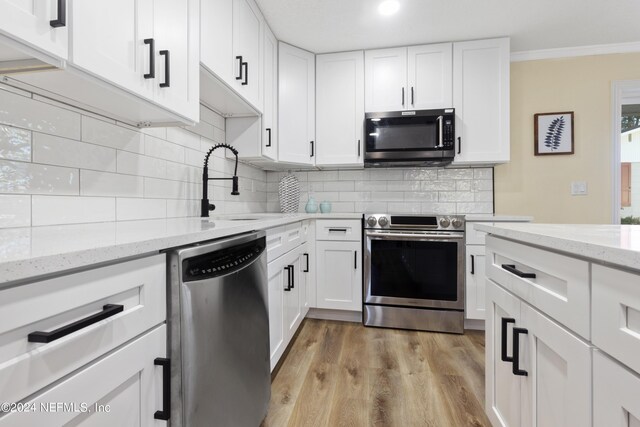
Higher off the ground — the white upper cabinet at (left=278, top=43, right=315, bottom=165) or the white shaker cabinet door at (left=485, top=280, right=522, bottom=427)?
the white upper cabinet at (left=278, top=43, right=315, bottom=165)

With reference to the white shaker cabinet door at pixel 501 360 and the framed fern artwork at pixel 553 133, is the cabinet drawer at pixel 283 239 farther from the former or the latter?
the framed fern artwork at pixel 553 133

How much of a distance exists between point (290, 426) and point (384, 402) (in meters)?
0.49

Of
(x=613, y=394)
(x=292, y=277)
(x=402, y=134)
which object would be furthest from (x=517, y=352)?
(x=402, y=134)

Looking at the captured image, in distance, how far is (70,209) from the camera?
1.09 metres

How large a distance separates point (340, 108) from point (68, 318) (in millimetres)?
2621

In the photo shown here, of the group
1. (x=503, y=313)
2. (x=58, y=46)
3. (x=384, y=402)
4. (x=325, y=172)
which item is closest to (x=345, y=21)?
(x=325, y=172)

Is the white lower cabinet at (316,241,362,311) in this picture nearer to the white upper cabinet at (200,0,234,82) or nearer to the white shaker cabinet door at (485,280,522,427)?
the white shaker cabinet door at (485,280,522,427)

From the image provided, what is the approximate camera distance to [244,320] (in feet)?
3.54

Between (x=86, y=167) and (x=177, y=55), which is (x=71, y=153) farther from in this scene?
(x=177, y=55)

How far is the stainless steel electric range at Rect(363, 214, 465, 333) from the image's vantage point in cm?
231

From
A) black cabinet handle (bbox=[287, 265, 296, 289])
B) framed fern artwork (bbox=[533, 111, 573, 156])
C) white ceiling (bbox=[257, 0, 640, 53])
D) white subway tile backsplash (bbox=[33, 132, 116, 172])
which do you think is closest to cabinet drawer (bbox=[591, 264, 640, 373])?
black cabinet handle (bbox=[287, 265, 296, 289])

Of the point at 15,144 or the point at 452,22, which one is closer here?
the point at 15,144

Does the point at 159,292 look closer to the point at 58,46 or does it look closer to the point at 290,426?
the point at 58,46

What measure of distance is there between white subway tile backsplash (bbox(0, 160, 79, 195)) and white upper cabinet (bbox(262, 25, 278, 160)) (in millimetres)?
1374
